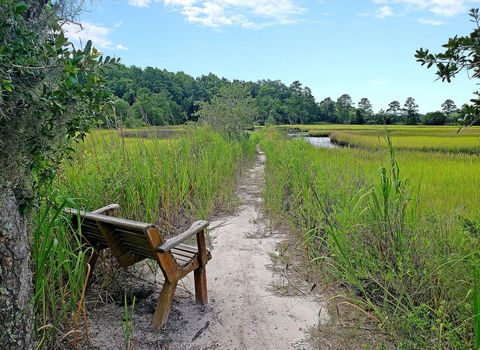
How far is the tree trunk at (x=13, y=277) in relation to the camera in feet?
5.26

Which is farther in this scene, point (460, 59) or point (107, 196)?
point (107, 196)

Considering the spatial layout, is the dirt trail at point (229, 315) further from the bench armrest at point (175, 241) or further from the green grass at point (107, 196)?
the bench armrest at point (175, 241)

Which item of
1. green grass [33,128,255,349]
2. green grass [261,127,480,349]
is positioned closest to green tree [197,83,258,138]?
green grass [33,128,255,349]

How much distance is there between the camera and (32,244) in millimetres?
2209

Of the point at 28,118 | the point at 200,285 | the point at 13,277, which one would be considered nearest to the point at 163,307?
the point at 200,285

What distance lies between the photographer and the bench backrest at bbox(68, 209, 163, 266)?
2248 mm

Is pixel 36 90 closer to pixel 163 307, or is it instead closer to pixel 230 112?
pixel 163 307

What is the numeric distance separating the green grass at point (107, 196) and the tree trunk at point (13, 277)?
0.46 ft

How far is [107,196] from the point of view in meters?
3.64

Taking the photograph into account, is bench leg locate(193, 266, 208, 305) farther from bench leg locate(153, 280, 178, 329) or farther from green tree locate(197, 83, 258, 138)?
green tree locate(197, 83, 258, 138)

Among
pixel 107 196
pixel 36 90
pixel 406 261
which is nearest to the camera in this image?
pixel 36 90

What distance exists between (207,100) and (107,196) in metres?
16.4

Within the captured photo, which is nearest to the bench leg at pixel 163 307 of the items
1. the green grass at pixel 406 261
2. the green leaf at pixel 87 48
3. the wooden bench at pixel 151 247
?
the wooden bench at pixel 151 247

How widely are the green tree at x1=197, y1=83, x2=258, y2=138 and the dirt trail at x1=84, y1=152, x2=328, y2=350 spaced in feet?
28.5
